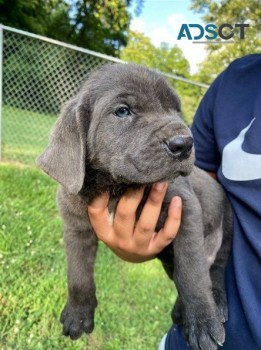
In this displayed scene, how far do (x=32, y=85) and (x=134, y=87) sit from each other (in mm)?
6807

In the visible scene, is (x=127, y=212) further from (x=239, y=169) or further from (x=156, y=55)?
(x=156, y=55)

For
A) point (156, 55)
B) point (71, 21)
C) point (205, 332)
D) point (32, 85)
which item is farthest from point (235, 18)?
point (156, 55)

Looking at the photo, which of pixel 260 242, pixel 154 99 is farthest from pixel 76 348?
pixel 154 99

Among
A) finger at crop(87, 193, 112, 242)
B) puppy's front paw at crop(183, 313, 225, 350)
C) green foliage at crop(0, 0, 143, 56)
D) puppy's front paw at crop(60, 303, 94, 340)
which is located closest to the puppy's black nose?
finger at crop(87, 193, 112, 242)

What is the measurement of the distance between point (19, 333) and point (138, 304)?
4.59 feet

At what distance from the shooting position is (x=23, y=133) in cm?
873

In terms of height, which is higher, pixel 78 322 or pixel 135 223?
pixel 135 223

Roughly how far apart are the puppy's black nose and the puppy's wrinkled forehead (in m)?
0.35

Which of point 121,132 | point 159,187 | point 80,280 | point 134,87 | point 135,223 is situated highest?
point 134,87

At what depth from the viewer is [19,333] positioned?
3314 millimetres

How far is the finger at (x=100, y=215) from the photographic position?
234cm

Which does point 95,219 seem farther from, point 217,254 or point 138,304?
point 138,304

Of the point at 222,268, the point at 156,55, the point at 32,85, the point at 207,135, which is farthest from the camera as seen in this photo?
the point at 156,55

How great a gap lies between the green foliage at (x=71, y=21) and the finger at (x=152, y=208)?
22.6 meters
